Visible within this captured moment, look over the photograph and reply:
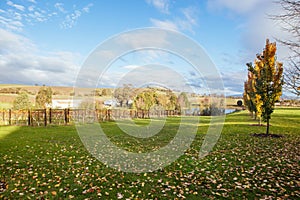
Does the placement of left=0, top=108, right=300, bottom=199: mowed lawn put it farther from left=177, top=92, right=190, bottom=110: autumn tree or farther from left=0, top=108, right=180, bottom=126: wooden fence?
left=177, top=92, right=190, bottom=110: autumn tree

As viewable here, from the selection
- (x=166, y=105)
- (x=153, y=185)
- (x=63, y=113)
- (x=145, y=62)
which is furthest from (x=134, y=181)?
(x=166, y=105)

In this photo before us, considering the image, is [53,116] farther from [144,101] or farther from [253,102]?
[253,102]

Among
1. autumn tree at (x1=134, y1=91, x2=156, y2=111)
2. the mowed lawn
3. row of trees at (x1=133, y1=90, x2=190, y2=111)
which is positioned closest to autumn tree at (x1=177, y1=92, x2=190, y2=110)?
row of trees at (x1=133, y1=90, x2=190, y2=111)

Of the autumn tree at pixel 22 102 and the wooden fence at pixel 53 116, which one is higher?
the autumn tree at pixel 22 102

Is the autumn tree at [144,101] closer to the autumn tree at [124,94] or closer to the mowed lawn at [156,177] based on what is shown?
the autumn tree at [124,94]

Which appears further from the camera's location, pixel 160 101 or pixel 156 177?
pixel 160 101

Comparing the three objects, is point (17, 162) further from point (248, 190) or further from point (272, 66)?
point (272, 66)

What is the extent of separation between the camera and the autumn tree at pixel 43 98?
28391 millimetres

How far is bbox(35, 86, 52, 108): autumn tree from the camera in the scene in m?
28.4

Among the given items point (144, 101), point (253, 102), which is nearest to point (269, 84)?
point (253, 102)

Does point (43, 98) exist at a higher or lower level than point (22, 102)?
higher

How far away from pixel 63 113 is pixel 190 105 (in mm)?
24129

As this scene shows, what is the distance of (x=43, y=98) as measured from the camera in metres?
28.5

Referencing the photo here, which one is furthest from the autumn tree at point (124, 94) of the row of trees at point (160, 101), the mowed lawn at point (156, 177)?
the mowed lawn at point (156, 177)
